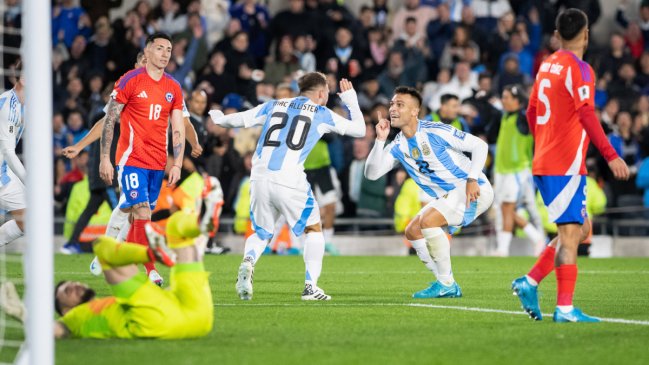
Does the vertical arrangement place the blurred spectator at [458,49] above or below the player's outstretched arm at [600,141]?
above

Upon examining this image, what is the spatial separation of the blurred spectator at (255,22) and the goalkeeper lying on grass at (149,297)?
16.0 metres

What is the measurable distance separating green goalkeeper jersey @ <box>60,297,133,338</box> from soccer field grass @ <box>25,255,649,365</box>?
12 cm

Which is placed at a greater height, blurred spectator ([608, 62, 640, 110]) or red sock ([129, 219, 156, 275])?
blurred spectator ([608, 62, 640, 110])

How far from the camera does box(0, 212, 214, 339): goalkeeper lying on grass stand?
6555 millimetres

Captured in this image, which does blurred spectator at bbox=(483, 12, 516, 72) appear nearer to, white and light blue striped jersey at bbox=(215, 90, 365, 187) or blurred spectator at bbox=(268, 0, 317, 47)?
blurred spectator at bbox=(268, 0, 317, 47)

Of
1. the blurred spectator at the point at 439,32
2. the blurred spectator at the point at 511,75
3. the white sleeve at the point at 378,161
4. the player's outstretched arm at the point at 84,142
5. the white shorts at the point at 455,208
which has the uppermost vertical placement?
the blurred spectator at the point at 439,32

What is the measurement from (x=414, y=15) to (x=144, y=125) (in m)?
12.8

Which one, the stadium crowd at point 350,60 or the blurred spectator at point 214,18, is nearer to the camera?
the stadium crowd at point 350,60

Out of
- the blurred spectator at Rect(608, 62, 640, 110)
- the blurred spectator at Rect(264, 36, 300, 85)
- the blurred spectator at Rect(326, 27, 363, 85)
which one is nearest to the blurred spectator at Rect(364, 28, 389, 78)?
the blurred spectator at Rect(326, 27, 363, 85)

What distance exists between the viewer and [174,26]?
2245 centimetres

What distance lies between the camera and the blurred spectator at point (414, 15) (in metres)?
22.8

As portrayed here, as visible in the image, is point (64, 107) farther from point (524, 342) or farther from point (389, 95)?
point (524, 342)

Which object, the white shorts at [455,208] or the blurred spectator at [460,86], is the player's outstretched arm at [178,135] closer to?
the white shorts at [455,208]

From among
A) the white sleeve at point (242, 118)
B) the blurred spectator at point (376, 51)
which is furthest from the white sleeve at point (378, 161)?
the blurred spectator at point (376, 51)
